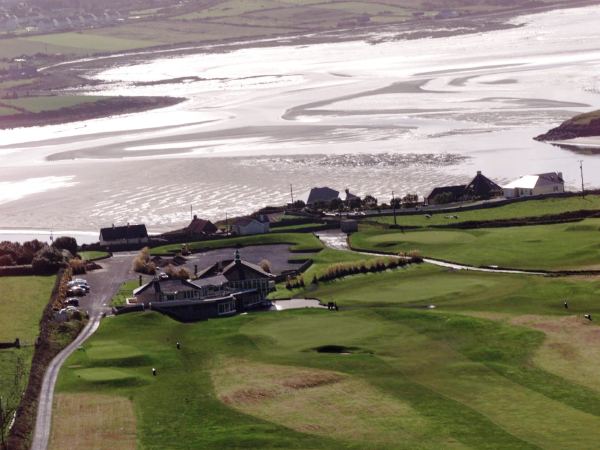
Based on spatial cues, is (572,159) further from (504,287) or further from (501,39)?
(501,39)

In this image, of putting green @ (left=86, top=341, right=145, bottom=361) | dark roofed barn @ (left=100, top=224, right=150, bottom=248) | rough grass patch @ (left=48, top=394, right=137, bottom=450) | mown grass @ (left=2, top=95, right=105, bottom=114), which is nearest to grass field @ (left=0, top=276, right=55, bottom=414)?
putting green @ (left=86, top=341, right=145, bottom=361)

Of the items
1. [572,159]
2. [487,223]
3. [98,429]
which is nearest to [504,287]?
[487,223]

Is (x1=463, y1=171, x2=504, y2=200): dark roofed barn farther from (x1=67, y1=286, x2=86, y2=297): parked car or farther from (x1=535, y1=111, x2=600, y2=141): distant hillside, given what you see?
(x1=67, y1=286, x2=86, y2=297): parked car

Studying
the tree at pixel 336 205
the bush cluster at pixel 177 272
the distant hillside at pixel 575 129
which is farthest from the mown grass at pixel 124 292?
the distant hillside at pixel 575 129

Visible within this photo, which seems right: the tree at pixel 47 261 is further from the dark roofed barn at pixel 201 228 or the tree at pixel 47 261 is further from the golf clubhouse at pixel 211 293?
the dark roofed barn at pixel 201 228

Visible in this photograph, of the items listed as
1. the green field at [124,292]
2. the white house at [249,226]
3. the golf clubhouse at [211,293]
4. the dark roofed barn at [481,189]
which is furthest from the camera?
the dark roofed barn at [481,189]
